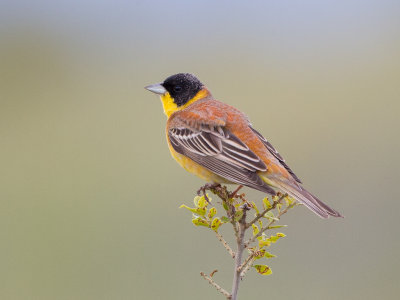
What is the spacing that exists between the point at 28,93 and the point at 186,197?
241 inches

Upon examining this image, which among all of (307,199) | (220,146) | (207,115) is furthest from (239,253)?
(207,115)

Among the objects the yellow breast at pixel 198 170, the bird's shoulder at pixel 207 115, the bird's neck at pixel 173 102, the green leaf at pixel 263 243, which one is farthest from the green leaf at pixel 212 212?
the bird's neck at pixel 173 102

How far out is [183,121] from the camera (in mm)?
4859

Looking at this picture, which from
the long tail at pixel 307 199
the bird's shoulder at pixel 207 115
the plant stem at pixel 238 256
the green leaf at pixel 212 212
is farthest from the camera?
the bird's shoulder at pixel 207 115

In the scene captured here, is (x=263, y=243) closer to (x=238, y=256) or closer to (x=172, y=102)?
(x=238, y=256)

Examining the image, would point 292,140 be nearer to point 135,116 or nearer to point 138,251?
point 135,116

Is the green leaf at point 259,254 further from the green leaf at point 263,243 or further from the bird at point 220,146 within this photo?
the bird at point 220,146

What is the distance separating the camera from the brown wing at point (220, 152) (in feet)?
13.2

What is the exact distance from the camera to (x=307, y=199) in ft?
12.1

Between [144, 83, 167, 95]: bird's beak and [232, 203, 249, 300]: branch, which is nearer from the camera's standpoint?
[232, 203, 249, 300]: branch

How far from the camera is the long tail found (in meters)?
3.59

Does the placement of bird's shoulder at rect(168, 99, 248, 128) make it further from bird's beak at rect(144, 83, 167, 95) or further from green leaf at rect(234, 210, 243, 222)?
green leaf at rect(234, 210, 243, 222)

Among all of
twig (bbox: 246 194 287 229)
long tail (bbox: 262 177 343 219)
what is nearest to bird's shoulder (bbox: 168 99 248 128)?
long tail (bbox: 262 177 343 219)

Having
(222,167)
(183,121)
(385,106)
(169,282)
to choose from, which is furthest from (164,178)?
(222,167)
